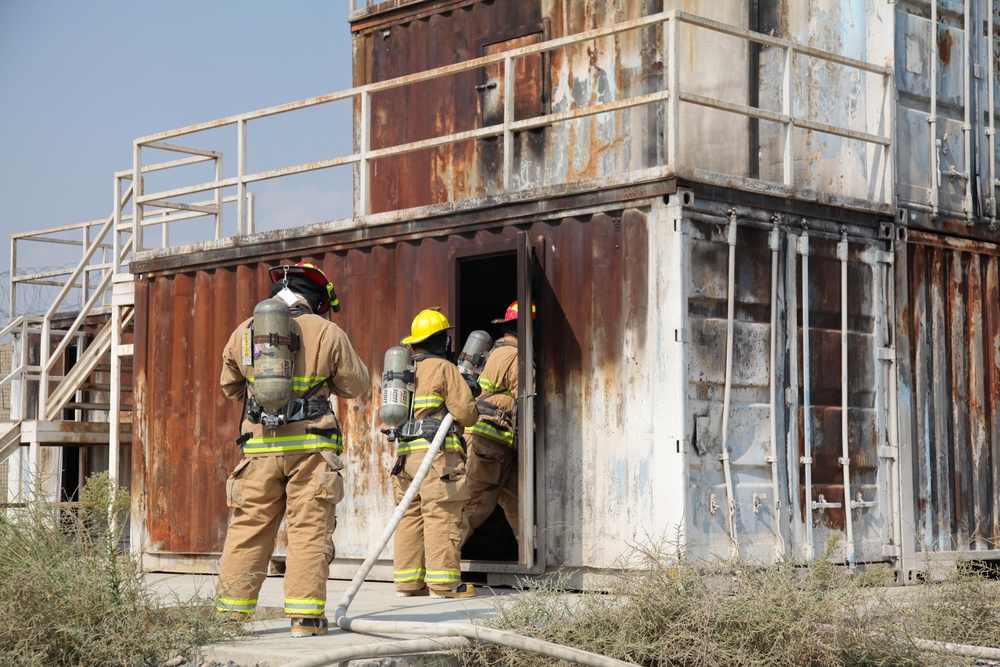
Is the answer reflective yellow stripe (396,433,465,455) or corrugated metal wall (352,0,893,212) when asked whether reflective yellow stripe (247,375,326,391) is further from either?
corrugated metal wall (352,0,893,212)

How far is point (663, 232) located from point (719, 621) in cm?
380

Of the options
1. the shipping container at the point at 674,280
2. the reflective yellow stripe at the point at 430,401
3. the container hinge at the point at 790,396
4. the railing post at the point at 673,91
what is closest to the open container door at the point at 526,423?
the shipping container at the point at 674,280

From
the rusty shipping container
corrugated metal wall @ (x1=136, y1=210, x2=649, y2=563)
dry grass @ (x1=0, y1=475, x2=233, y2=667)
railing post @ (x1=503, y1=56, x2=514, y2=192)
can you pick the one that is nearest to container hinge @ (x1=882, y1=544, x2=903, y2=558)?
the rusty shipping container

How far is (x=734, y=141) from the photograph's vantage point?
38.5ft

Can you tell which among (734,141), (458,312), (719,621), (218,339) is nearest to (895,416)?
(734,141)

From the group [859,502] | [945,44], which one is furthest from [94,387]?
[945,44]

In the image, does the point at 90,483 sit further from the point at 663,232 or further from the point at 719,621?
the point at 719,621

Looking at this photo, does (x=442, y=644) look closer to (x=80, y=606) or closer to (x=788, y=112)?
Result: (x=80, y=606)

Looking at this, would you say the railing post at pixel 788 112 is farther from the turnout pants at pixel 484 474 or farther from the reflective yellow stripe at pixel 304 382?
the reflective yellow stripe at pixel 304 382

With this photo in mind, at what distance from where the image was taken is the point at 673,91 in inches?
369

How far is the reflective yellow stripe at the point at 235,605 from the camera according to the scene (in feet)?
23.9

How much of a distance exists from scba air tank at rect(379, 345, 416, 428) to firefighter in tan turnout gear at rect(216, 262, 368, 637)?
1506 millimetres

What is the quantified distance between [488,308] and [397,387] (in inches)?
126

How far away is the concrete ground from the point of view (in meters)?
6.50
